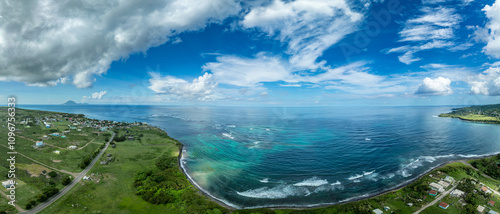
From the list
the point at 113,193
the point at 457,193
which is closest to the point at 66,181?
the point at 113,193

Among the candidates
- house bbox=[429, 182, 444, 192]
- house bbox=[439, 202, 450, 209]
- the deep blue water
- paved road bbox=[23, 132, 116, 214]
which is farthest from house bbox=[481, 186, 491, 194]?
paved road bbox=[23, 132, 116, 214]

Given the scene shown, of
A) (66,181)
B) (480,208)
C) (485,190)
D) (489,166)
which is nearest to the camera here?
(480,208)

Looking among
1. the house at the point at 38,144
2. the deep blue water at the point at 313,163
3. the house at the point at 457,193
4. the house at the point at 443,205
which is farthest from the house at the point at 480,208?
the house at the point at 38,144

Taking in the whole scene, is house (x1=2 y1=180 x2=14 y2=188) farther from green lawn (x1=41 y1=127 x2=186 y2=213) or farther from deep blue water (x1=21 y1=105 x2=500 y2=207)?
deep blue water (x1=21 y1=105 x2=500 y2=207)

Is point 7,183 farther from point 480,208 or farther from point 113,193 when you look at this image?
point 480,208

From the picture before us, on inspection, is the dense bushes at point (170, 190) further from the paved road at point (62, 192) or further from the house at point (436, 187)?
the house at point (436, 187)

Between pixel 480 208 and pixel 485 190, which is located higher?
pixel 485 190

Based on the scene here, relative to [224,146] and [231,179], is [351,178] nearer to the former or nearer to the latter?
[231,179]

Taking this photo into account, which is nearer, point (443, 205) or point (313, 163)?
point (443, 205)
